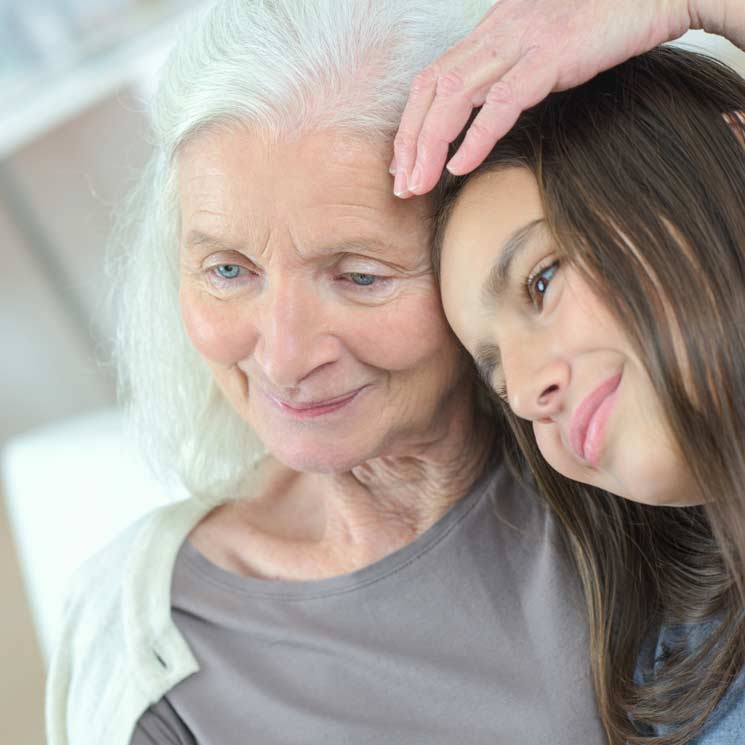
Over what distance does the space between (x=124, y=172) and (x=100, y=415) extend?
5.10 ft

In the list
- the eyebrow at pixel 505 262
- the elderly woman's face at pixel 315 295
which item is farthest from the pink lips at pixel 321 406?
the eyebrow at pixel 505 262

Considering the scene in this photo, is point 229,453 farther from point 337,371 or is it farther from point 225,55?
point 225,55

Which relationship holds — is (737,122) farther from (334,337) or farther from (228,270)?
(228,270)

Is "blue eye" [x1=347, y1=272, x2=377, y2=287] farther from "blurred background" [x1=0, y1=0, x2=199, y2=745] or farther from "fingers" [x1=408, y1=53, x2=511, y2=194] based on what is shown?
"blurred background" [x1=0, y1=0, x2=199, y2=745]

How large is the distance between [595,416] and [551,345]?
0.09 meters

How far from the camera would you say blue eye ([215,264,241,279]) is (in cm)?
155

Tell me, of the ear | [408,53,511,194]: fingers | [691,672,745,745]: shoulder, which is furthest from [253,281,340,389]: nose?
[691,672,745,745]: shoulder

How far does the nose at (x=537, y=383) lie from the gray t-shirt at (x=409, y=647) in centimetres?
40

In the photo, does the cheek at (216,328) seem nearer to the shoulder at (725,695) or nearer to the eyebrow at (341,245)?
the eyebrow at (341,245)

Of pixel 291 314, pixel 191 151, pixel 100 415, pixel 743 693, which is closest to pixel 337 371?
pixel 291 314

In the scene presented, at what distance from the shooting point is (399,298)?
4.98 ft

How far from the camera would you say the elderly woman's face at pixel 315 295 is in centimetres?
144

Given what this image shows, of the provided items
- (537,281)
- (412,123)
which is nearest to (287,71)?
(412,123)

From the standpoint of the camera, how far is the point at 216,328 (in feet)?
5.20
